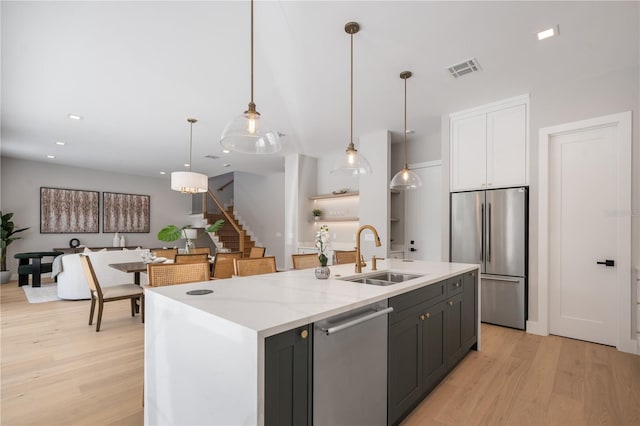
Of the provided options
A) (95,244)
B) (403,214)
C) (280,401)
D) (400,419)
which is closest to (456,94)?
(403,214)

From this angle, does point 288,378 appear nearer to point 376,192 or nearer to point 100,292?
point 100,292

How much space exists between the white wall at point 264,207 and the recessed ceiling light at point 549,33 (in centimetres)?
705

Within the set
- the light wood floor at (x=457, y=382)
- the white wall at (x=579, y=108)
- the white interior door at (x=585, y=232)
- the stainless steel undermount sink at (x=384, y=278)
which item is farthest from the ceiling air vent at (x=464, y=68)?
the light wood floor at (x=457, y=382)

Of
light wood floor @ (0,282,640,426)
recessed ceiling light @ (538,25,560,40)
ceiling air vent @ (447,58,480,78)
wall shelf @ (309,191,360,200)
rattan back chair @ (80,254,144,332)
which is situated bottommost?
light wood floor @ (0,282,640,426)

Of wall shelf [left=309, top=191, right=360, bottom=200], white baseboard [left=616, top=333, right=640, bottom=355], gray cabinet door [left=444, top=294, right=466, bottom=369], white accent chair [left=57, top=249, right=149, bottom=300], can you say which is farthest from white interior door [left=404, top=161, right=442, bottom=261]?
white accent chair [left=57, top=249, right=149, bottom=300]

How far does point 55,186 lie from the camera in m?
8.30

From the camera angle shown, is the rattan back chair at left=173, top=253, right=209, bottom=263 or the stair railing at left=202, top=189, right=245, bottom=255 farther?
the stair railing at left=202, top=189, right=245, bottom=255

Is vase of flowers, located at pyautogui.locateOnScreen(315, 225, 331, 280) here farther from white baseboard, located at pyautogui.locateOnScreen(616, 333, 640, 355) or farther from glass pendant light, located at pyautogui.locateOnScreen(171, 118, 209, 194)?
white baseboard, located at pyautogui.locateOnScreen(616, 333, 640, 355)

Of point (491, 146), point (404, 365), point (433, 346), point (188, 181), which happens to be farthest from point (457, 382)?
point (188, 181)

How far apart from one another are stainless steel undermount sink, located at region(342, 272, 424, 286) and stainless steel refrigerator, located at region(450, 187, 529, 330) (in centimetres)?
203

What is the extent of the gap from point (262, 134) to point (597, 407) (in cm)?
306

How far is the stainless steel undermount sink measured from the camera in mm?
2496

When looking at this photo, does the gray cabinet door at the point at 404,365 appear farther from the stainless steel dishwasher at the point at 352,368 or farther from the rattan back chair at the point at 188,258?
the rattan back chair at the point at 188,258

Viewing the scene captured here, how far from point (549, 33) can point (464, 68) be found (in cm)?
75
